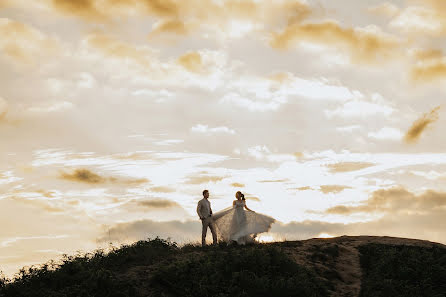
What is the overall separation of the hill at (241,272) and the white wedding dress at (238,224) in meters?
0.84

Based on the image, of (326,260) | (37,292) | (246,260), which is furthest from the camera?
(326,260)

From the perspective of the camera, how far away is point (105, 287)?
62.2 ft

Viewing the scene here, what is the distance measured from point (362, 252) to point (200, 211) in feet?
29.2

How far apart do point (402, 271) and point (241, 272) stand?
8.21 meters

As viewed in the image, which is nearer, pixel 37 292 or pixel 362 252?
pixel 37 292

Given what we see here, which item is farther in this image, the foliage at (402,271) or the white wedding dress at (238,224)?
the white wedding dress at (238,224)

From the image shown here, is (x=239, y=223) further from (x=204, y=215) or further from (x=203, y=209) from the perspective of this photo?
(x=203, y=209)

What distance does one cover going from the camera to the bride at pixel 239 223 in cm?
2645

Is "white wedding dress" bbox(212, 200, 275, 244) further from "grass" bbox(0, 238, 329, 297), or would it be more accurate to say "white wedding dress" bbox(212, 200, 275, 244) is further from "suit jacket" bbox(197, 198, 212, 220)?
"grass" bbox(0, 238, 329, 297)

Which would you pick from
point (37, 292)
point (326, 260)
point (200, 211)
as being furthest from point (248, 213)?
point (37, 292)

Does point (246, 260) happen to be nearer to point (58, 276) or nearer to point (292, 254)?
point (292, 254)

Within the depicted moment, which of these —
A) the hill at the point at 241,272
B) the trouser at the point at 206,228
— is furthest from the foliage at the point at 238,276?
the trouser at the point at 206,228

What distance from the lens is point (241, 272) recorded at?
2045cm

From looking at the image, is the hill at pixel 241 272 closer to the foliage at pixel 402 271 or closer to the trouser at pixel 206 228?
the foliage at pixel 402 271
